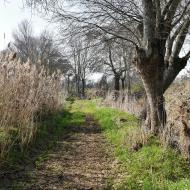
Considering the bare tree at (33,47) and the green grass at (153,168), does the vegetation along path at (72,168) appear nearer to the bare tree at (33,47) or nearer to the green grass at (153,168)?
the green grass at (153,168)

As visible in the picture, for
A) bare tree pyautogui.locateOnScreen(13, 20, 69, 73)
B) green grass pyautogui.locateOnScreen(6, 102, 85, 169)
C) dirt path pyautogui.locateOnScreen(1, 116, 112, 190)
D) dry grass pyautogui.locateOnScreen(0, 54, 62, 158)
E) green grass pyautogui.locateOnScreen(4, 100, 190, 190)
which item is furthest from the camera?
bare tree pyautogui.locateOnScreen(13, 20, 69, 73)

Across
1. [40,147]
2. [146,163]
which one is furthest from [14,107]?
[146,163]

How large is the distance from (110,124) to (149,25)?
429 centimetres

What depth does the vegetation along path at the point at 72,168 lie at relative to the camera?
6.12 meters

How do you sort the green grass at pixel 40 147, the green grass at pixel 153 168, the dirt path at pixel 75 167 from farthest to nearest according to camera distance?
the green grass at pixel 40 147 < the dirt path at pixel 75 167 < the green grass at pixel 153 168

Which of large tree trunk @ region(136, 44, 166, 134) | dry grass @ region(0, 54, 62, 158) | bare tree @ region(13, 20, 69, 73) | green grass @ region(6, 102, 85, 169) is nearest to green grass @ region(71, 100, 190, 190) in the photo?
large tree trunk @ region(136, 44, 166, 134)

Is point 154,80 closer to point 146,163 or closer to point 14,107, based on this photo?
point 146,163

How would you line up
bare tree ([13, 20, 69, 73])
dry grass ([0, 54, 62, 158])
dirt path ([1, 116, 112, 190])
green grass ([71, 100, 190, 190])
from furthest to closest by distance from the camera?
bare tree ([13, 20, 69, 73]), dry grass ([0, 54, 62, 158]), dirt path ([1, 116, 112, 190]), green grass ([71, 100, 190, 190])

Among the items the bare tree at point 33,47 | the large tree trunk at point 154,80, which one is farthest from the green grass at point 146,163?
the bare tree at point 33,47

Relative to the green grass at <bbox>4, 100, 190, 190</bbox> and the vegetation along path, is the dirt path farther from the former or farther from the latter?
the green grass at <bbox>4, 100, 190, 190</bbox>

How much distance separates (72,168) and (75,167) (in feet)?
0.37

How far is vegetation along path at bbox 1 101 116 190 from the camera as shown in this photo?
612 cm

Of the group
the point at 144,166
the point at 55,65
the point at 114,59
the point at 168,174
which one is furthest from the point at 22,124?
the point at 55,65

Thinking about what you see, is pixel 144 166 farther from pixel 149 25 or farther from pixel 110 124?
pixel 110 124
